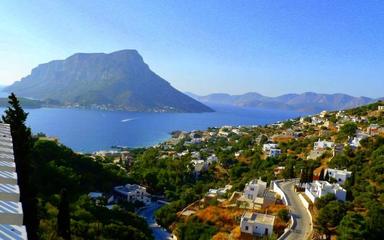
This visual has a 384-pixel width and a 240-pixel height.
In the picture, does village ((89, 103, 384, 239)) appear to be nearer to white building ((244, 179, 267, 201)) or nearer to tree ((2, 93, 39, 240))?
white building ((244, 179, 267, 201))

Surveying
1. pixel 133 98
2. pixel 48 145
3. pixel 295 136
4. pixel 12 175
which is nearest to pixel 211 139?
pixel 295 136

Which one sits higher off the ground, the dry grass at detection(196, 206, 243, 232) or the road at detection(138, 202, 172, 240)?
the dry grass at detection(196, 206, 243, 232)

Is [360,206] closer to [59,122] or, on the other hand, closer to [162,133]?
[162,133]

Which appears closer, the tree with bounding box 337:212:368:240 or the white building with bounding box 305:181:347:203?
the tree with bounding box 337:212:368:240

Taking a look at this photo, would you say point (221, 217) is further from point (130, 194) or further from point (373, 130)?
point (373, 130)

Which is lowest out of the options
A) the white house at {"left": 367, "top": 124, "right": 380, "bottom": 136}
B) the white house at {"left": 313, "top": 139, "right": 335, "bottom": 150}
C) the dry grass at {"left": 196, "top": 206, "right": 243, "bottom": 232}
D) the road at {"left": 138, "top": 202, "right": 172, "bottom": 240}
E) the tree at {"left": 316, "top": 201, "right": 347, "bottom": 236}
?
the road at {"left": 138, "top": 202, "right": 172, "bottom": 240}

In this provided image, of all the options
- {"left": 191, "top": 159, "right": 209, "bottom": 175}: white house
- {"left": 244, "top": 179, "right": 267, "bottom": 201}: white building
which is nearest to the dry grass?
{"left": 244, "top": 179, "right": 267, "bottom": 201}: white building
